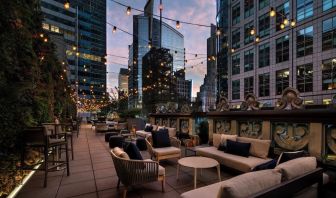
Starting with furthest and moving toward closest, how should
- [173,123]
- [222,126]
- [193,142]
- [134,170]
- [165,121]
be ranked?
1. [165,121]
2. [173,123]
3. [193,142]
4. [222,126]
5. [134,170]

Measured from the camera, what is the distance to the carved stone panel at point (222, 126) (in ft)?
19.4

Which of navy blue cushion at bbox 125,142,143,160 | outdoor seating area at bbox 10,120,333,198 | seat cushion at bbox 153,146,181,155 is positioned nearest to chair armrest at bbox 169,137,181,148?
outdoor seating area at bbox 10,120,333,198

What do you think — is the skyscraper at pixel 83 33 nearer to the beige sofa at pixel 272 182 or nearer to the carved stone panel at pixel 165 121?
the carved stone panel at pixel 165 121

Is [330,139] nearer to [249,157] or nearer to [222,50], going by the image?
[249,157]

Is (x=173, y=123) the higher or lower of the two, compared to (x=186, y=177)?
higher

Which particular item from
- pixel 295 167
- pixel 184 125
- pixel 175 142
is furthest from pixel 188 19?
pixel 295 167

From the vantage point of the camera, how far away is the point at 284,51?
65.1ft

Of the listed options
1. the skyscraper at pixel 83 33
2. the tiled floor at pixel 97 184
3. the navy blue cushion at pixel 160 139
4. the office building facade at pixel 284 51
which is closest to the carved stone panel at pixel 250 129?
the tiled floor at pixel 97 184

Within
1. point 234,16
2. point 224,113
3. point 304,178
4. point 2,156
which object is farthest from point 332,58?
point 2,156

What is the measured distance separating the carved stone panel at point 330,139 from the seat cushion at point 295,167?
4.68 ft

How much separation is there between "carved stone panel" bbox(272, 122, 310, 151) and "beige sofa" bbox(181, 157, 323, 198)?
166 centimetres

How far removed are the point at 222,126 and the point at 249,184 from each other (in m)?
4.61

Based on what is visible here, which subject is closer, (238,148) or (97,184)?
(97,184)

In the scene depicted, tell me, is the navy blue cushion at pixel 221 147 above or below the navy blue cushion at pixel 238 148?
below
